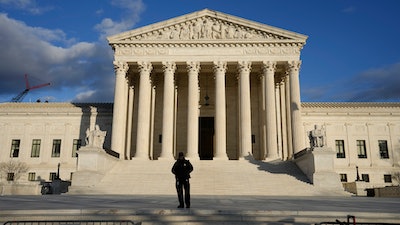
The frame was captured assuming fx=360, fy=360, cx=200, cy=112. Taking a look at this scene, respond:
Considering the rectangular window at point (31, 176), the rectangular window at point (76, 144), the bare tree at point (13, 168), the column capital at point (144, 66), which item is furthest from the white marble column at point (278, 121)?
the bare tree at point (13, 168)

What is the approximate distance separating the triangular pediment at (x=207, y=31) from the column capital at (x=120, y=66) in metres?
2.53

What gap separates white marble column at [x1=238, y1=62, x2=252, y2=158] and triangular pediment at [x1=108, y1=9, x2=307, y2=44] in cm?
353

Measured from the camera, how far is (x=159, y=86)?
48062 mm

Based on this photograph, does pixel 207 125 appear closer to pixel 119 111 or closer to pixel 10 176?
pixel 119 111

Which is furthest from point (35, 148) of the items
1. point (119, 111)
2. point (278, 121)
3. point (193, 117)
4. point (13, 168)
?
point (278, 121)

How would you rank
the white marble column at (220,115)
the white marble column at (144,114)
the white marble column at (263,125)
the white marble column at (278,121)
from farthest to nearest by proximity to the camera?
the white marble column at (278,121) < the white marble column at (263,125) < the white marble column at (144,114) < the white marble column at (220,115)

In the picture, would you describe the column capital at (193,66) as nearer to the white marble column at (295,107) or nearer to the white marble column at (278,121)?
the white marble column at (295,107)

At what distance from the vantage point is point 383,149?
49594 millimetres

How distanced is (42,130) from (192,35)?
84.9 ft

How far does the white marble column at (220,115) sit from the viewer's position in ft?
129

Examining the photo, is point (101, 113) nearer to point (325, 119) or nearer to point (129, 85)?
point (129, 85)

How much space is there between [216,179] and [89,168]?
1068cm

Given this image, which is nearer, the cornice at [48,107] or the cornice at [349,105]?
the cornice at [349,105]

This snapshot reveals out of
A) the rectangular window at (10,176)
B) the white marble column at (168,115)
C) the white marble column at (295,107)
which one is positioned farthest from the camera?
the rectangular window at (10,176)
